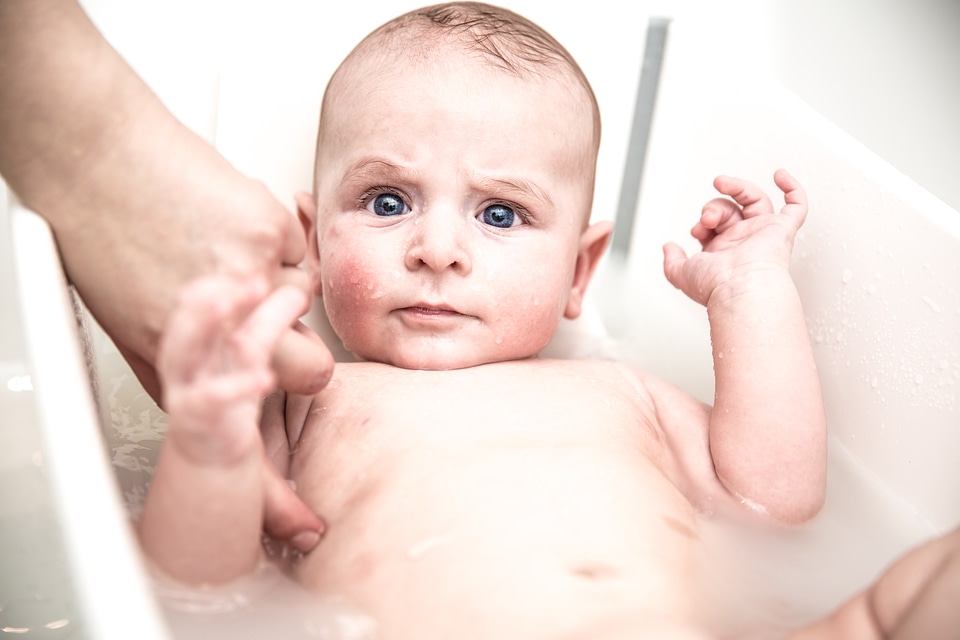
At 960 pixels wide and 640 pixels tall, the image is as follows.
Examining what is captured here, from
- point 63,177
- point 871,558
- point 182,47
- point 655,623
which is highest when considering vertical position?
point 63,177

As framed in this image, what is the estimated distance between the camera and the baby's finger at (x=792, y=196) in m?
1.20

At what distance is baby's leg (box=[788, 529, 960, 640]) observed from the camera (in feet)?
2.08

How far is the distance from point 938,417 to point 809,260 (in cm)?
Answer: 31

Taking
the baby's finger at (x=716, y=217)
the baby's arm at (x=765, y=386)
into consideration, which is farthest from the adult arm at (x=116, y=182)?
the baby's finger at (x=716, y=217)

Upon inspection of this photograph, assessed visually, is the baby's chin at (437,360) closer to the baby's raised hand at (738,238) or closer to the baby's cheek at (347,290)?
the baby's cheek at (347,290)

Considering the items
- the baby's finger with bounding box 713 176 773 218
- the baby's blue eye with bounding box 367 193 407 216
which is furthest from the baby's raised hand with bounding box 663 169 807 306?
the baby's blue eye with bounding box 367 193 407 216

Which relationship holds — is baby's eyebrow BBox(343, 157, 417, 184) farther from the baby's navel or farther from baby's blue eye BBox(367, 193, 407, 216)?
the baby's navel

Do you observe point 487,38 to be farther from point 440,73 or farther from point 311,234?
point 311,234

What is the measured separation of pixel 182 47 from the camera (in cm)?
157

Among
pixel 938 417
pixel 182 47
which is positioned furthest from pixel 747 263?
pixel 182 47

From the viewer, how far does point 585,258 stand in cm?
133

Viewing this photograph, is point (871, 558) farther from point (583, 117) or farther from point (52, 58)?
point (52, 58)

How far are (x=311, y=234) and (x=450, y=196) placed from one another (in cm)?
29

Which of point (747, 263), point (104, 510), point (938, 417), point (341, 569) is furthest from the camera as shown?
point (747, 263)
